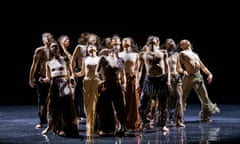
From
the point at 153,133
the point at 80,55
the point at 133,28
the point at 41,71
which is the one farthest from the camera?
the point at 133,28

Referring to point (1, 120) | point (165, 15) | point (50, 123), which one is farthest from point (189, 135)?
point (165, 15)

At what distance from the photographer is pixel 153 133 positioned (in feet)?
31.0

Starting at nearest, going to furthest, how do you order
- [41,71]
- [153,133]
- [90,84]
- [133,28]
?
Answer: [153,133] → [90,84] → [41,71] → [133,28]

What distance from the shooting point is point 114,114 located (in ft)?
30.6

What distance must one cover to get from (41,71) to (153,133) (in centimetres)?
217

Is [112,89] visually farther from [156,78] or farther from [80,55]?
[80,55]

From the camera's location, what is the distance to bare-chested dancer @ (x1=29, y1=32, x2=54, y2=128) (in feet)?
33.0

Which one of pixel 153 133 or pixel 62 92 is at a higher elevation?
pixel 62 92

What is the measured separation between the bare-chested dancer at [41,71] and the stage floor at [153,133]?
324 mm

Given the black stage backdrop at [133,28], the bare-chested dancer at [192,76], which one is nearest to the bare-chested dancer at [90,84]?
the bare-chested dancer at [192,76]

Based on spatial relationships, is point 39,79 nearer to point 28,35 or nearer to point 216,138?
point 216,138

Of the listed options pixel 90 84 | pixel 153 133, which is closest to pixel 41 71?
pixel 90 84

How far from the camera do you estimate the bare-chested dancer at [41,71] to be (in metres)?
10.1

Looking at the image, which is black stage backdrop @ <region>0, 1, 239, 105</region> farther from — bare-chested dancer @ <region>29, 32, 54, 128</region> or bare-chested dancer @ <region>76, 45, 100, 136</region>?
bare-chested dancer @ <region>76, 45, 100, 136</region>
